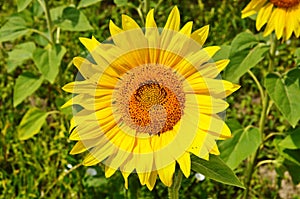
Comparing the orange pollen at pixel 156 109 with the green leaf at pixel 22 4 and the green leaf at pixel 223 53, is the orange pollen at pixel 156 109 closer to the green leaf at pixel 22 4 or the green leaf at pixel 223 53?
the green leaf at pixel 223 53

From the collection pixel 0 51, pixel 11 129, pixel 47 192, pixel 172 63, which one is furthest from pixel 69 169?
pixel 172 63

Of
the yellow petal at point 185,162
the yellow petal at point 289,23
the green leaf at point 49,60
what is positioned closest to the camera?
the yellow petal at point 185,162

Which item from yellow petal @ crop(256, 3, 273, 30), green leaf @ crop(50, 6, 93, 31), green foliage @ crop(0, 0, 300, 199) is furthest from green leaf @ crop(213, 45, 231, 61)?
green leaf @ crop(50, 6, 93, 31)

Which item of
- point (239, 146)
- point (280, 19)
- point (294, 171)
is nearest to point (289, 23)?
point (280, 19)

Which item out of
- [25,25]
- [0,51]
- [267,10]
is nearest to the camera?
[267,10]

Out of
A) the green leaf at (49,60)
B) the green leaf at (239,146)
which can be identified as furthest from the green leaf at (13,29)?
the green leaf at (239,146)

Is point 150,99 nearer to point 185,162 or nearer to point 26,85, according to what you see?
point 185,162

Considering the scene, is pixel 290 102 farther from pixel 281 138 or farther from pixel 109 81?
pixel 109 81

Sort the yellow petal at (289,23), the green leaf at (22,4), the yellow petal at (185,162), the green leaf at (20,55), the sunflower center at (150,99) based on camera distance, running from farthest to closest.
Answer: the green leaf at (20,55)
the green leaf at (22,4)
the yellow petal at (289,23)
the sunflower center at (150,99)
the yellow petal at (185,162)
